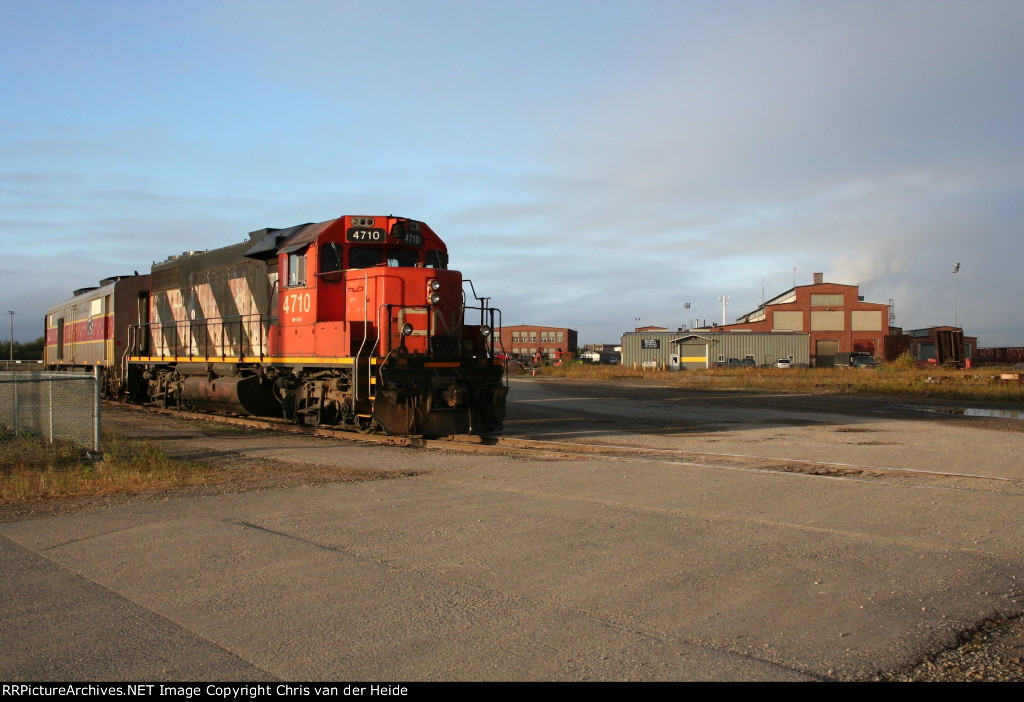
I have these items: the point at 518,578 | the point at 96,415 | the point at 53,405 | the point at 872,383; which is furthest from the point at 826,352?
the point at 518,578

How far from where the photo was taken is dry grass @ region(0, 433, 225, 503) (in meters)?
8.87

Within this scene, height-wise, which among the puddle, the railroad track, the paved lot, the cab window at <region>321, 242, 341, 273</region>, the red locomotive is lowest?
the puddle

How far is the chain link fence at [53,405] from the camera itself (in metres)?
12.1

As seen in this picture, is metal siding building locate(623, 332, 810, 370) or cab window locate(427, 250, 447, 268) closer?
cab window locate(427, 250, 447, 268)

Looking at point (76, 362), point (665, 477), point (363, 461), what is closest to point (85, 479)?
point (363, 461)

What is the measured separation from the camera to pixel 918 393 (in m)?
30.2

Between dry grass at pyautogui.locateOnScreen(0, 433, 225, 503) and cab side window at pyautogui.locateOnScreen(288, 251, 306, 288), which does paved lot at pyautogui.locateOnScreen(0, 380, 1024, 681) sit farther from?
cab side window at pyautogui.locateOnScreen(288, 251, 306, 288)

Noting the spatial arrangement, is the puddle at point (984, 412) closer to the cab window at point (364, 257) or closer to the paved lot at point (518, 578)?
the paved lot at point (518, 578)

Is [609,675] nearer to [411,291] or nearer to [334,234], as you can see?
[411,291]

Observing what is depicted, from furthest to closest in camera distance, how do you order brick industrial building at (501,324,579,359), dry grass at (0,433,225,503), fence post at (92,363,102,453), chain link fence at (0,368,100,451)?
brick industrial building at (501,324,579,359), chain link fence at (0,368,100,451), fence post at (92,363,102,453), dry grass at (0,433,225,503)

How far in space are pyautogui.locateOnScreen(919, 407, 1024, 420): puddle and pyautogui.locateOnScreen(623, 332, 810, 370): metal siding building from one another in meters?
41.6

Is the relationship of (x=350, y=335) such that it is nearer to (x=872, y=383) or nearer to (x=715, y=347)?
(x=872, y=383)

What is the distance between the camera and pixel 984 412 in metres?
22.6

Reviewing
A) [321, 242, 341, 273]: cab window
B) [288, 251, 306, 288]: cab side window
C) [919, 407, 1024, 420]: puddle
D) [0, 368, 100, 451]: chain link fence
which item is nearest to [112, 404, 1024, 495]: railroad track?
[288, 251, 306, 288]: cab side window
